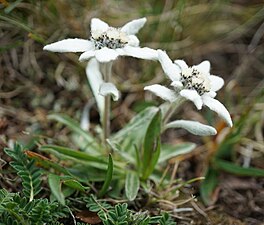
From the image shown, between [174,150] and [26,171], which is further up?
[26,171]

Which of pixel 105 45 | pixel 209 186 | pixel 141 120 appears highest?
pixel 105 45

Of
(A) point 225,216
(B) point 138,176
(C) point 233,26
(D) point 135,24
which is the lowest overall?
(A) point 225,216

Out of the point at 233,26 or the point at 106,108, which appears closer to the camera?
the point at 106,108

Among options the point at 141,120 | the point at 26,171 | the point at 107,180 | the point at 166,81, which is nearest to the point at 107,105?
the point at 141,120

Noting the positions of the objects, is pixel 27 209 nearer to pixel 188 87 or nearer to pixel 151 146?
pixel 151 146

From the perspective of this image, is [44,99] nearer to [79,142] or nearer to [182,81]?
[79,142]

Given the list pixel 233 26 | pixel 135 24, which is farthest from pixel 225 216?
pixel 233 26
